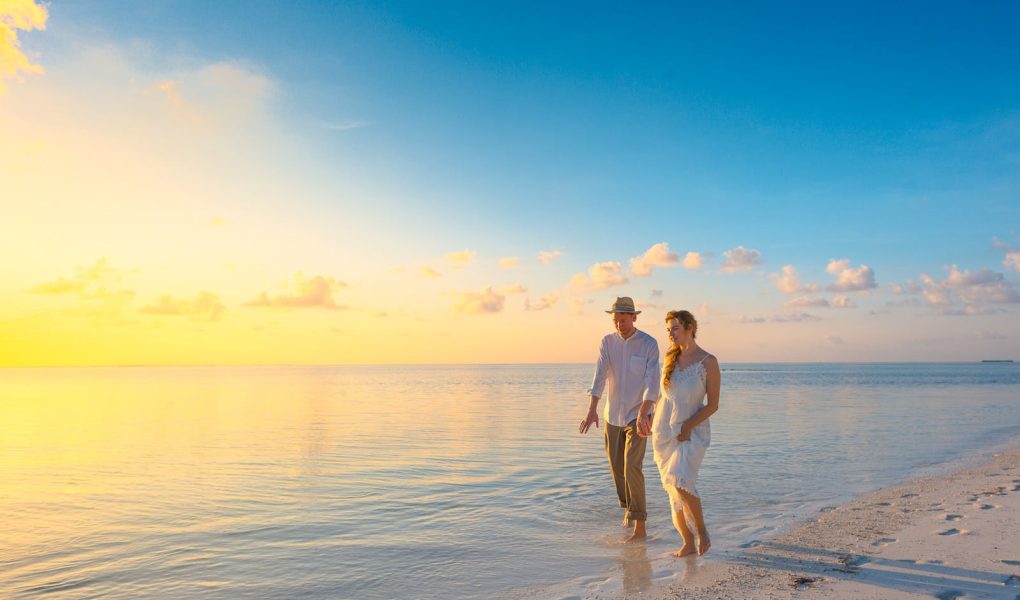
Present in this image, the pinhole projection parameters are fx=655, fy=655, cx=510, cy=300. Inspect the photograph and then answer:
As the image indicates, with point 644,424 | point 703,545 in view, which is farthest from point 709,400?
point 703,545

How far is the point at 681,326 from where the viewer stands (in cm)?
642

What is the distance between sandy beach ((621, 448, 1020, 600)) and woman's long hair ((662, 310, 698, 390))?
1.87 metres

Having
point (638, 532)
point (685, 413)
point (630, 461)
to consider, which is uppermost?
point (685, 413)

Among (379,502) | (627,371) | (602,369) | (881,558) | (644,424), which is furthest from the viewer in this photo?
(379,502)

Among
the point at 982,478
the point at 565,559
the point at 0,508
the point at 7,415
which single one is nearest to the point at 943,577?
the point at 565,559

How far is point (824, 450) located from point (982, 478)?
15.3ft

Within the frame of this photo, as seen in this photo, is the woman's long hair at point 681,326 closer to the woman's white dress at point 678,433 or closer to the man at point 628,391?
the woman's white dress at point 678,433

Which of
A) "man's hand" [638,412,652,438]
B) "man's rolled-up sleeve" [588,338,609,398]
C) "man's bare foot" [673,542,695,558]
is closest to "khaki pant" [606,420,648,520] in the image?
"man's hand" [638,412,652,438]

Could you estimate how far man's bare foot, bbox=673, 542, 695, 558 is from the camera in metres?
6.70

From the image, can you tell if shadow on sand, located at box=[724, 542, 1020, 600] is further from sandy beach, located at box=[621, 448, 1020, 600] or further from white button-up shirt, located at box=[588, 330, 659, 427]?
white button-up shirt, located at box=[588, 330, 659, 427]

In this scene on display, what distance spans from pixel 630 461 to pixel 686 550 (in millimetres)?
1168

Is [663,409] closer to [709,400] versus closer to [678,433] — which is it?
Answer: [678,433]

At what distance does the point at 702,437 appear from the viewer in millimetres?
6438

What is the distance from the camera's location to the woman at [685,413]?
6.35 metres
